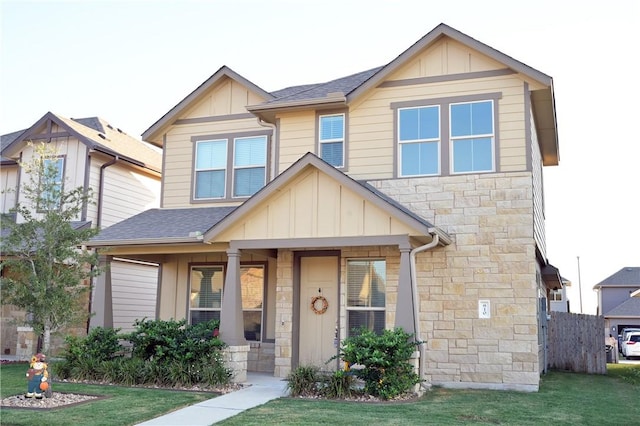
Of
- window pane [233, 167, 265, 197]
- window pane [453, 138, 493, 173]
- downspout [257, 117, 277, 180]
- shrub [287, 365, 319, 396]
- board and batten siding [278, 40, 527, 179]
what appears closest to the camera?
shrub [287, 365, 319, 396]

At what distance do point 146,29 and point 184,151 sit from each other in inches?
137

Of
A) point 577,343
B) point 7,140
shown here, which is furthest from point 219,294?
point 7,140

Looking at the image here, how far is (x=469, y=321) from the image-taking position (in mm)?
12133

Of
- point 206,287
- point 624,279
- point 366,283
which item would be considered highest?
point 624,279

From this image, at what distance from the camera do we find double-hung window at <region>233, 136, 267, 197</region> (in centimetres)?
1490

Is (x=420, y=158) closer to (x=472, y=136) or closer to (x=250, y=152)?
(x=472, y=136)

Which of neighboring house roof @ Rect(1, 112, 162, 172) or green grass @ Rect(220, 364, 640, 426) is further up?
neighboring house roof @ Rect(1, 112, 162, 172)

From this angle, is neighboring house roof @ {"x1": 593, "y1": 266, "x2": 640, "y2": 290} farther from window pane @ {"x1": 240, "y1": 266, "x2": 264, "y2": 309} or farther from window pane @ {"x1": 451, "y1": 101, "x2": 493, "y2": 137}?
window pane @ {"x1": 240, "y1": 266, "x2": 264, "y2": 309}

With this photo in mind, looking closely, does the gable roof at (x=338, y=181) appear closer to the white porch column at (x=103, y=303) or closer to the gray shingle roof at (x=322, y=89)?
the gray shingle roof at (x=322, y=89)

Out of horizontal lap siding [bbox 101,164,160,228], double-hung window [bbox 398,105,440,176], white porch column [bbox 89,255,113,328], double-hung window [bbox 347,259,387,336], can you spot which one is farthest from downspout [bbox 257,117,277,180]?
horizontal lap siding [bbox 101,164,160,228]

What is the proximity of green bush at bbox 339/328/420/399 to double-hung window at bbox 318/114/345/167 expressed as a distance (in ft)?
15.1

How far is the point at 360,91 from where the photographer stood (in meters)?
13.3

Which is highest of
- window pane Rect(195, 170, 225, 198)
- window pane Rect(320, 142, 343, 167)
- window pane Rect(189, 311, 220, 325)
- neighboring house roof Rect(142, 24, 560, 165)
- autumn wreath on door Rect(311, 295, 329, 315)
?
neighboring house roof Rect(142, 24, 560, 165)

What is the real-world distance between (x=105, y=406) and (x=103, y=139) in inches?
432
